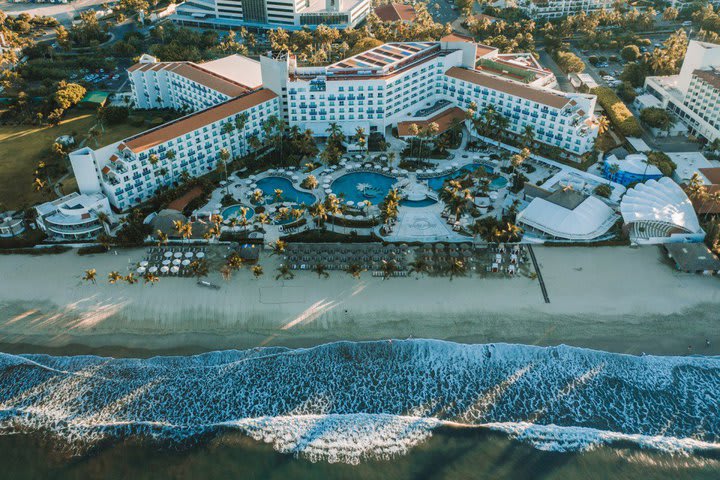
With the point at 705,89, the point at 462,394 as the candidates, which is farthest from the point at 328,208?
the point at 705,89

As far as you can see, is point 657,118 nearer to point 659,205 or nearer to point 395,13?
point 659,205

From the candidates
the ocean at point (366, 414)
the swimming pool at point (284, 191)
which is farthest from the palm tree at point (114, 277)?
the swimming pool at point (284, 191)

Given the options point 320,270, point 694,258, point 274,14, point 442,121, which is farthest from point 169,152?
point 274,14

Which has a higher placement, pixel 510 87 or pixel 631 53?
pixel 510 87

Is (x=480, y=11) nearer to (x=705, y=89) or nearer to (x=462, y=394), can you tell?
(x=705, y=89)

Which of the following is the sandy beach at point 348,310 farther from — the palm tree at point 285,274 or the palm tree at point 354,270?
the palm tree at point 354,270

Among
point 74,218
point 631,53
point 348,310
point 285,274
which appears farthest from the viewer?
point 631,53
